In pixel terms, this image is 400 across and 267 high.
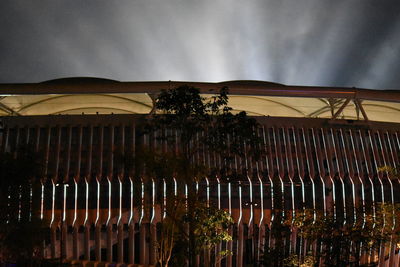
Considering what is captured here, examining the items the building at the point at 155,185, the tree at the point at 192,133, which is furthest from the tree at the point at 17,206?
the building at the point at 155,185

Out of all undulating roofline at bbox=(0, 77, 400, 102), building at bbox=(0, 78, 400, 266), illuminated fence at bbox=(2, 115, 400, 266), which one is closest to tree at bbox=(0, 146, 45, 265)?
illuminated fence at bbox=(2, 115, 400, 266)

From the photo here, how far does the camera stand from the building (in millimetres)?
19547

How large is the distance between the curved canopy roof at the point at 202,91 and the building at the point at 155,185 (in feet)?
0.18

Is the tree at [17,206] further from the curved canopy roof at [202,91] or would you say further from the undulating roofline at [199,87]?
the curved canopy roof at [202,91]

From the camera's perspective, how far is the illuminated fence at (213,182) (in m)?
19.5

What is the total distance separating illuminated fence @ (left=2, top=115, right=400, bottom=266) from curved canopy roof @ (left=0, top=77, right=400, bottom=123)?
1.12 m

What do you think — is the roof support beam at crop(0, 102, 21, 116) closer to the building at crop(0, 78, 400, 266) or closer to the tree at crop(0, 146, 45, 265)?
the building at crop(0, 78, 400, 266)

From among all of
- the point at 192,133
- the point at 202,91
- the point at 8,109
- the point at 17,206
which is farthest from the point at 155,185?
the point at 8,109

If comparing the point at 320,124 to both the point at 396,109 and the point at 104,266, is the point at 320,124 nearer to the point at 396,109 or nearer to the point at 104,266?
the point at 396,109

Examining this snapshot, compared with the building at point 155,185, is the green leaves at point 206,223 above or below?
below

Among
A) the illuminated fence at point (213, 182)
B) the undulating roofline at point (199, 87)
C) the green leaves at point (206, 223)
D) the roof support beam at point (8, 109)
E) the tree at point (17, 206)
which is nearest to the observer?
the tree at point (17, 206)

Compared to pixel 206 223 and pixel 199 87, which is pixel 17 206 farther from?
pixel 199 87

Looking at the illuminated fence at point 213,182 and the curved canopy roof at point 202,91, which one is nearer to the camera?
the illuminated fence at point 213,182

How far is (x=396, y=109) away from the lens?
85.8 ft
